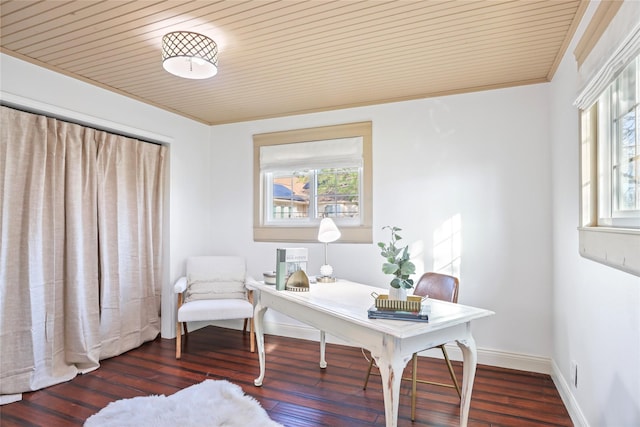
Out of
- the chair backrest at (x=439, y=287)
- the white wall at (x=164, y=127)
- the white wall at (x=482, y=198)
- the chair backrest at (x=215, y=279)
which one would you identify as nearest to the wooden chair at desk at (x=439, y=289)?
the chair backrest at (x=439, y=287)

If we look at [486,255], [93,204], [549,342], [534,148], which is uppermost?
[534,148]

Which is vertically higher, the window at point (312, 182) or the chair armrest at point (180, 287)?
the window at point (312, 182)

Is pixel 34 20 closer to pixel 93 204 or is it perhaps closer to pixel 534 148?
pixel 93 204

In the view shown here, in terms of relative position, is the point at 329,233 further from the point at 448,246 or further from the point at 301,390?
the point at 301,390

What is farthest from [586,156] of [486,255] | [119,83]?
[119,83]

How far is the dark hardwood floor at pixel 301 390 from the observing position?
231 cm

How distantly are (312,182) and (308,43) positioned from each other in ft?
5.78

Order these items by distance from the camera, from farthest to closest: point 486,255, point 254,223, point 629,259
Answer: point 254,223
point 486,255
point 629,259

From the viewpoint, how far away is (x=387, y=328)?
1.69 meters

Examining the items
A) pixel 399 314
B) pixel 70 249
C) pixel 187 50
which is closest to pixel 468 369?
pixel 399 314

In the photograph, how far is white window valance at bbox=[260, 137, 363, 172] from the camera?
3.73m

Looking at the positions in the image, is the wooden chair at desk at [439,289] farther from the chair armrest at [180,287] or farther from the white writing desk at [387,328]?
the chair armrest at [180,287]

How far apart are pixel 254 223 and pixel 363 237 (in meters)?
1.29

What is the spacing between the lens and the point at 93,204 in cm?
319
